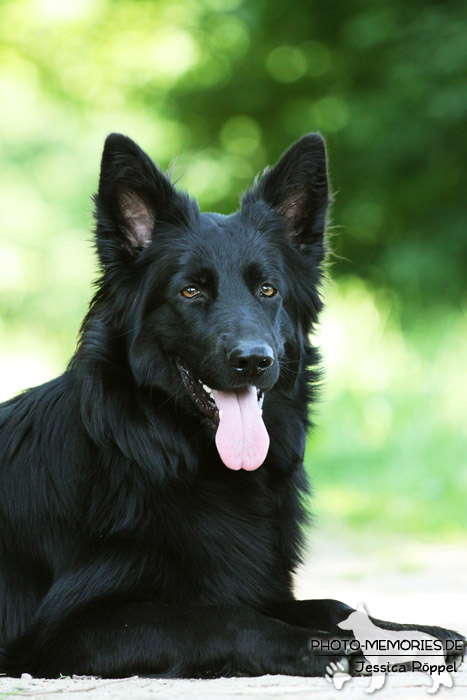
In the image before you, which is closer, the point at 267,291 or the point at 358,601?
the point at 267,291

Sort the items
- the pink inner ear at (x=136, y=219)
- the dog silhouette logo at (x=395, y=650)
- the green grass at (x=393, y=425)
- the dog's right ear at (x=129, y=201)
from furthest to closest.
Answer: the green grass at (x=393, y=425) < the pink inner ear at (x=136, y=219) < the dog's right ear at (x=129, y=201) < the dog silhouette logo at (x=395, y=650)

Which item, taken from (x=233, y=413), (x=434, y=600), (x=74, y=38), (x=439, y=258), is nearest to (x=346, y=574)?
(x=434, y=600)

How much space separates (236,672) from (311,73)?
53.9 ft

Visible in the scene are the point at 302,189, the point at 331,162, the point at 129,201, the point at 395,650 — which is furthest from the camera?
the point at 331,162

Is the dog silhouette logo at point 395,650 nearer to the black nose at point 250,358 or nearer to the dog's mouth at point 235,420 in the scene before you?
the dog's mouth at point 235,420

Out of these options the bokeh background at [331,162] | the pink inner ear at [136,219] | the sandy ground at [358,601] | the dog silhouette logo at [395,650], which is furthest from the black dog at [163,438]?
the bokeh background at [331,162]

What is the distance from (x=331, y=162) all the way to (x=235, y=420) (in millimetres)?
14528

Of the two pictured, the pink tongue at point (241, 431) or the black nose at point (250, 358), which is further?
the pink tongue at point (241, 431)

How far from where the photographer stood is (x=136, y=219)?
14.7ft

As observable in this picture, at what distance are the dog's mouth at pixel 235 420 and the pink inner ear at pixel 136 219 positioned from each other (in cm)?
65

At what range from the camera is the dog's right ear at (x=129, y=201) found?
430cm

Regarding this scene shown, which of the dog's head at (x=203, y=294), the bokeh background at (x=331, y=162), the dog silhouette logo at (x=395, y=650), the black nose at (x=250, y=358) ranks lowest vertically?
the dog silhouette logo at (x=395, y=650)

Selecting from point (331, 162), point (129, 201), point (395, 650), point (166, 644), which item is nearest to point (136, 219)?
point (129, 201)

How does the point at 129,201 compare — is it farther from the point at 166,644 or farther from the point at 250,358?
the point at 166,644
